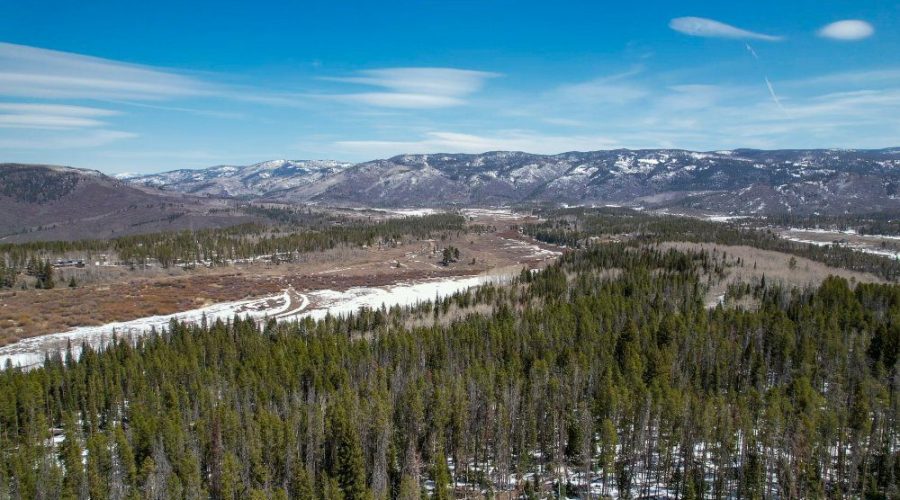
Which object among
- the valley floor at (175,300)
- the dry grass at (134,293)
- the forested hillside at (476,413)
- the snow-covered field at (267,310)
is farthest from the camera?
the dry grass at (134,293)

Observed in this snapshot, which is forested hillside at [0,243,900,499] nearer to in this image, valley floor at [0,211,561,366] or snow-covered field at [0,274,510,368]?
snow-covered field at [0,274,510,368]

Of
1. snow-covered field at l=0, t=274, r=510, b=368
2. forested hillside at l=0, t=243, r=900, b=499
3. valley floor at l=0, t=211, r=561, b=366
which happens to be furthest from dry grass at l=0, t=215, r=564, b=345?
forested hillside at l=0, t=243, r=900, b=499

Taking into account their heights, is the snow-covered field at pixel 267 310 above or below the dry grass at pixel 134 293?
below

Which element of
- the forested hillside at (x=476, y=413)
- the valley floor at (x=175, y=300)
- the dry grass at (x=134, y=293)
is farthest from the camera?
the dry grass at (x=134, y=293)

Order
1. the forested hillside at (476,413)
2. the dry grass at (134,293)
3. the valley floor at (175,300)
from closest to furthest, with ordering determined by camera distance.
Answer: the forested hillside at (476,413) → the valley floor at (175,300) → the dry grass at (134,293)

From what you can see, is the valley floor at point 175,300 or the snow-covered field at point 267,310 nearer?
the snow-covered field at point 267,310

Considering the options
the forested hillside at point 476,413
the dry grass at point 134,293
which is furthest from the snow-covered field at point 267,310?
the forested hillside at point 476,413

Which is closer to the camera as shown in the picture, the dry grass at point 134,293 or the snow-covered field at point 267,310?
the snow-covered field at point 267,310

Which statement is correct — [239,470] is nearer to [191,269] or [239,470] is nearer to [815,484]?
[815,484]

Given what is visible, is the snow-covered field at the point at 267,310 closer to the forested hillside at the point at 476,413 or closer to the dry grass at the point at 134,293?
the dry grass at the point at 134,293
